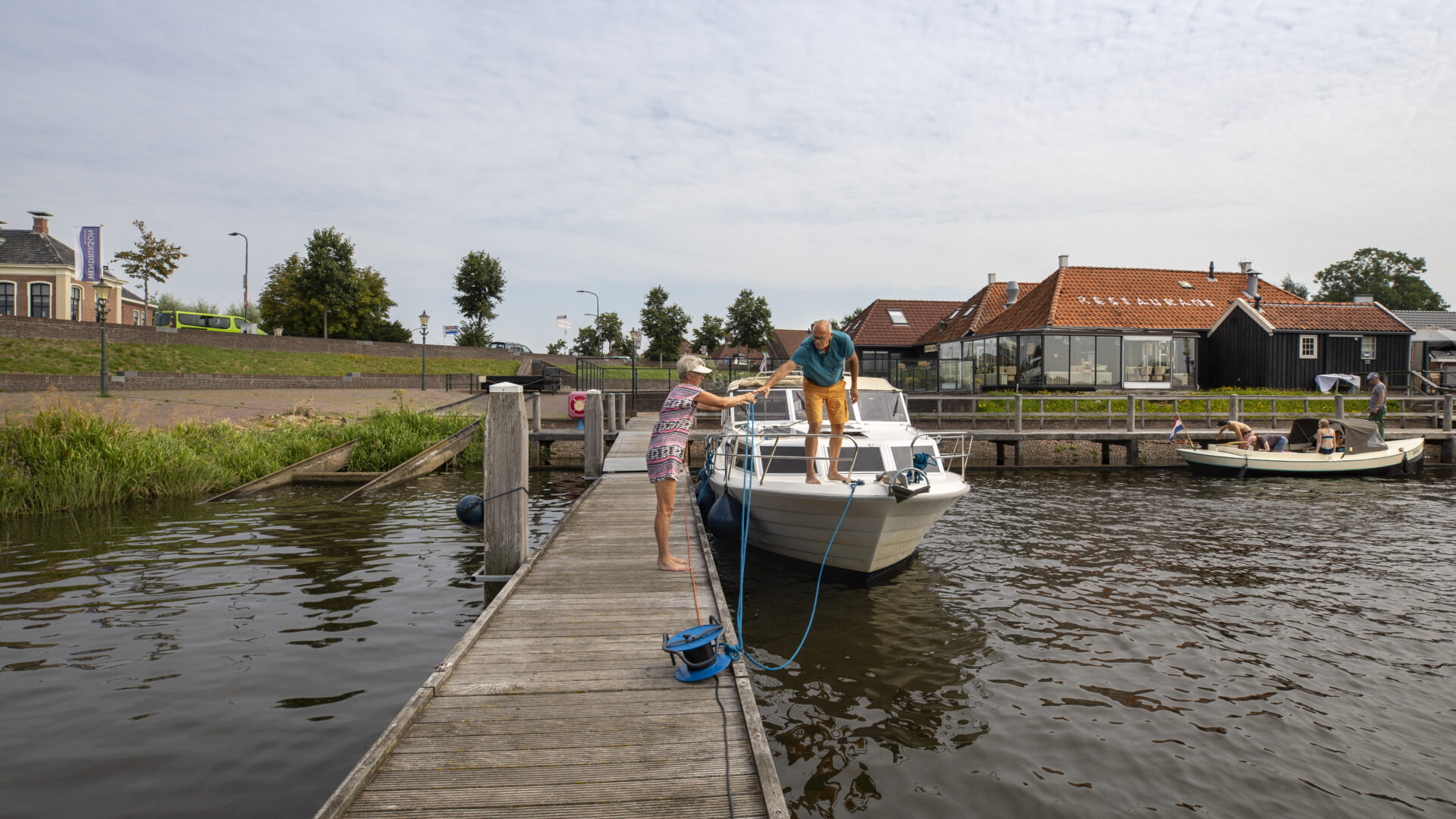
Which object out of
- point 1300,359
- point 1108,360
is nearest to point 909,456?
point 1108,360

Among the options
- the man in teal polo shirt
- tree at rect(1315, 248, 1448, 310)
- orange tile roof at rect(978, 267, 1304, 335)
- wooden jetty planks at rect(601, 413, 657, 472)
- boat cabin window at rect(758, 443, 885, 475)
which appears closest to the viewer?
the man in teal polo shirt

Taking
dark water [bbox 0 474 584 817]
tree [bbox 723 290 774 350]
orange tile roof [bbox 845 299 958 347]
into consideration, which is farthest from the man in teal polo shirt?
tree [bbox 723 290 774 350]

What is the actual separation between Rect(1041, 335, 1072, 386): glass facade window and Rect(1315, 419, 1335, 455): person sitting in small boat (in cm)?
1208

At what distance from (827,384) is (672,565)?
9.65ft

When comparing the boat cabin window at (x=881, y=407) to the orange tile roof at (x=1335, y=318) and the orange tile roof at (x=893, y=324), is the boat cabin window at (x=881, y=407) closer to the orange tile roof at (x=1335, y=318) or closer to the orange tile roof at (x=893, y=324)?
the orange tile roof at (x=1335, y=318)

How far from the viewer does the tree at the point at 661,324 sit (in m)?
64.2

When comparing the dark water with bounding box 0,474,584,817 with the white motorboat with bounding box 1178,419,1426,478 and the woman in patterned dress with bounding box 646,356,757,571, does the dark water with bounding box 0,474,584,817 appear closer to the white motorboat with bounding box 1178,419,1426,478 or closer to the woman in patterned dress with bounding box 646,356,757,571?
the woman in patterned dress with bounding box 646,356,757,571

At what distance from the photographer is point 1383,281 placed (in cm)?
8606

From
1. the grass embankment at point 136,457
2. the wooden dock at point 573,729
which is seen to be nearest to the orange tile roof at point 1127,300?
the grass embankment at point 136,457

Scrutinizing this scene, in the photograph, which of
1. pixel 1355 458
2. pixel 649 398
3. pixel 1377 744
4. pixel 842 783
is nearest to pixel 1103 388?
pixel 1355 458

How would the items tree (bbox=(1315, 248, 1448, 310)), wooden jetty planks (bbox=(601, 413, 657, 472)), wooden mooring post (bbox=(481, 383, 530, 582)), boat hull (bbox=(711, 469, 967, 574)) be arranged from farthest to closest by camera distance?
tree (bbox=(1315, 248, 1448, 310)) → wooden jetty planks (bbox=(601, 413, 657, 472)) → boat hull (bbox=(711, 469, 967, 574)) → wooden mooring post (bbox=(481, 383, 530, 582))

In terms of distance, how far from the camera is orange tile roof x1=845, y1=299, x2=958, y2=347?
4338 cm

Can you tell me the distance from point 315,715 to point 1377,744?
7.36m

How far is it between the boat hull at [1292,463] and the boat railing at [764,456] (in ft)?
46.0
